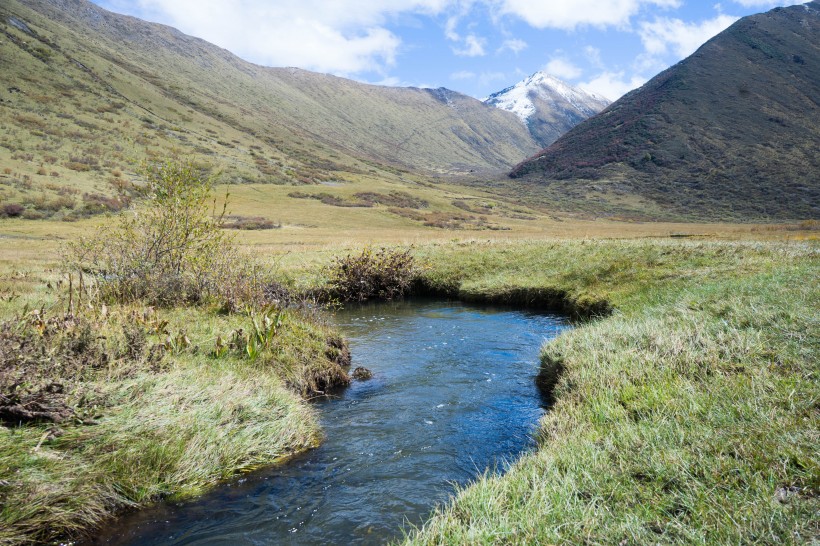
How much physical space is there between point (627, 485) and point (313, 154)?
580ft

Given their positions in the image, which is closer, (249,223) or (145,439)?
(145,439)

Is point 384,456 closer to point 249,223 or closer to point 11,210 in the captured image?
point 249,223

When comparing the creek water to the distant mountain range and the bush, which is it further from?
the distant mountain range

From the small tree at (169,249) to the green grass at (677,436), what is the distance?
9763 mm

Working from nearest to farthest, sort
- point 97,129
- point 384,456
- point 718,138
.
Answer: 1. point 384,456
2. point 97,129
3. point 718,138

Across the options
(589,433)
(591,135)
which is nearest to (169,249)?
(589,433)

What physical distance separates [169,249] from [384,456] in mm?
10313

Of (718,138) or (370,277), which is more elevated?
(718,138)

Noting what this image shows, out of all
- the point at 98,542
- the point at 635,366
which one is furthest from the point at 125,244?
the point at 635,366

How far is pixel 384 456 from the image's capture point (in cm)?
771

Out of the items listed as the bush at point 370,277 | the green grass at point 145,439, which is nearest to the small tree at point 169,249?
the green grass at point 145,439

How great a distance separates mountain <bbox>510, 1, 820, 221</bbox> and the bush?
91.1 meters

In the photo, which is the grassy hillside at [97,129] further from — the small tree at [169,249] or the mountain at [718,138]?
the mountain at [718,138]

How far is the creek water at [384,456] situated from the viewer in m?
5.80
